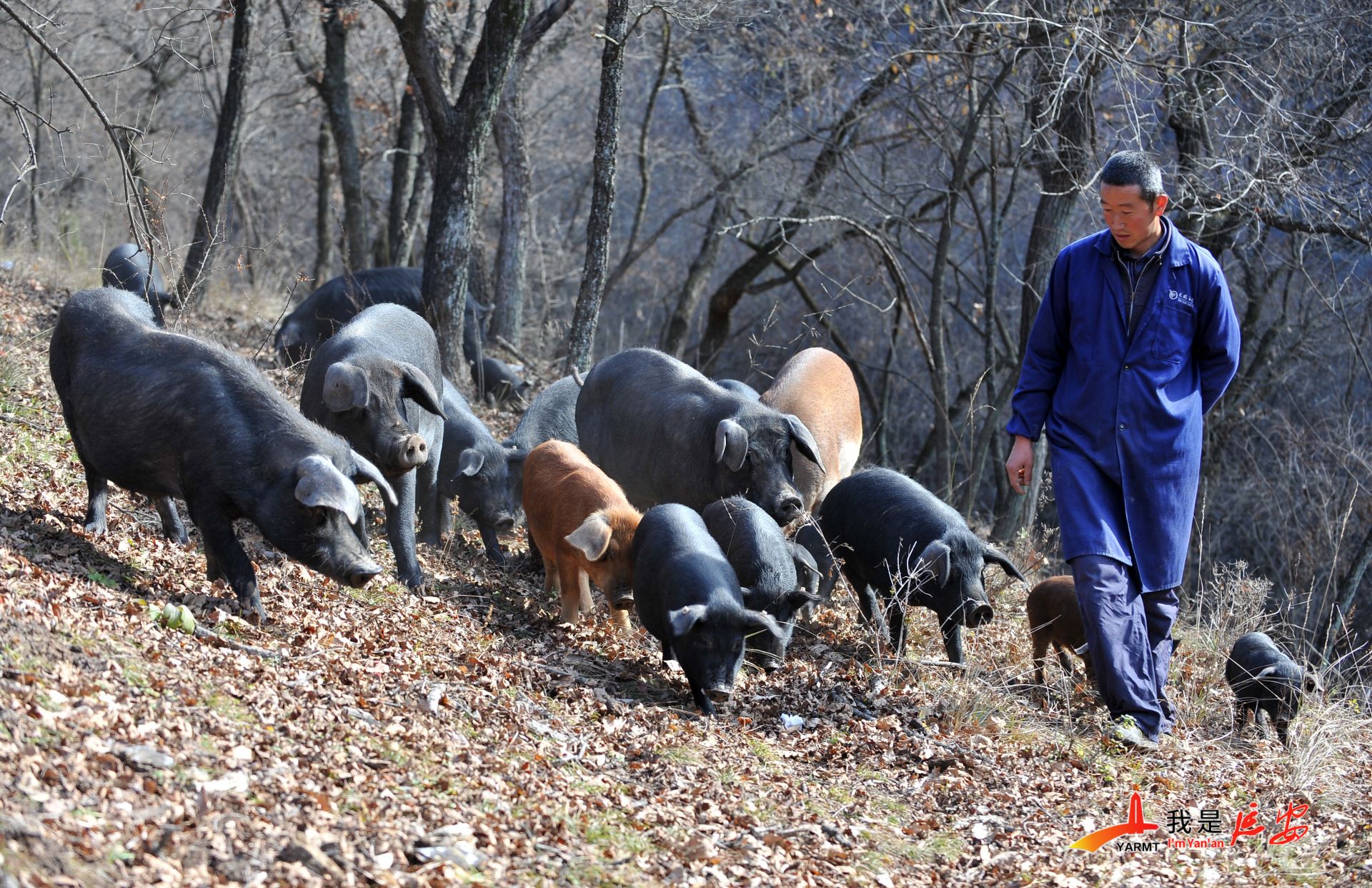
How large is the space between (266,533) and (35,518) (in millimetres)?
1309

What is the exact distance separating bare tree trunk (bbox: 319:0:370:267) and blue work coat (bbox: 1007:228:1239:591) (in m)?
10.7

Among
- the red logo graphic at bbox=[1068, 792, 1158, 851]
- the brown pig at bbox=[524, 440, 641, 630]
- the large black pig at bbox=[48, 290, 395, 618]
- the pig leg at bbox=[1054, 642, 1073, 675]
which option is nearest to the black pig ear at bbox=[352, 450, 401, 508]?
the large black pig at bbox=[48, 290, 395, 618]

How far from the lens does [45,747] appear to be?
362 cm

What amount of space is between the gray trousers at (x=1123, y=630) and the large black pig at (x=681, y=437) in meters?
2.39

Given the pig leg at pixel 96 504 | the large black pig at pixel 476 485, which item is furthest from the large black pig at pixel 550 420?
the pig leg at pixel 96 504

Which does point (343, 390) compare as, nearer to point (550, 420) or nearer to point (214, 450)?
point (214, 450)

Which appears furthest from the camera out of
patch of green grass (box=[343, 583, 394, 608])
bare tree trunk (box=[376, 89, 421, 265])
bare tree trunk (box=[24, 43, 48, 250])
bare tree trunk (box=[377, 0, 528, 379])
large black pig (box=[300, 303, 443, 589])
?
bare tree trunk (box=[376, 89, 421, 265])

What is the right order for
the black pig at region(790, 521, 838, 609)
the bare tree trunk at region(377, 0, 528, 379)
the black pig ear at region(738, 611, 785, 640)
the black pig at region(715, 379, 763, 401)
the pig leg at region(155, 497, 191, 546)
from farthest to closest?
1. the bare tree trunk at region(377, 0, 528, 379)
2. the black pig at region(715, 379, 763, 401)
3. the black pig at region(790, 521, 838, 609)
4. the pig leg at region(155, 497, 191, 546)
5. the black pig ear at region(738, 611, 785, 640)

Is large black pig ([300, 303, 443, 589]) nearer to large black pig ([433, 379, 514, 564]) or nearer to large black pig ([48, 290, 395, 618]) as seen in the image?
large black pig ([433, 379, 514, 564])

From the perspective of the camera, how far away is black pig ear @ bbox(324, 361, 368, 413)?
7.08 metres

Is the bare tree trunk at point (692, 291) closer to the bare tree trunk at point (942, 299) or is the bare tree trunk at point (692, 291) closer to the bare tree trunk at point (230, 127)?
the bare tree trunk at point (942, 299)

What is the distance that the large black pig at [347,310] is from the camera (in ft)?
39.3

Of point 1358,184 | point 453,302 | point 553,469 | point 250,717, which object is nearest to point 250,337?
point 453,302

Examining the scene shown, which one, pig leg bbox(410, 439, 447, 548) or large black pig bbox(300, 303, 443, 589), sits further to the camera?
pig leg bbox(410, 439, 447, 548)
